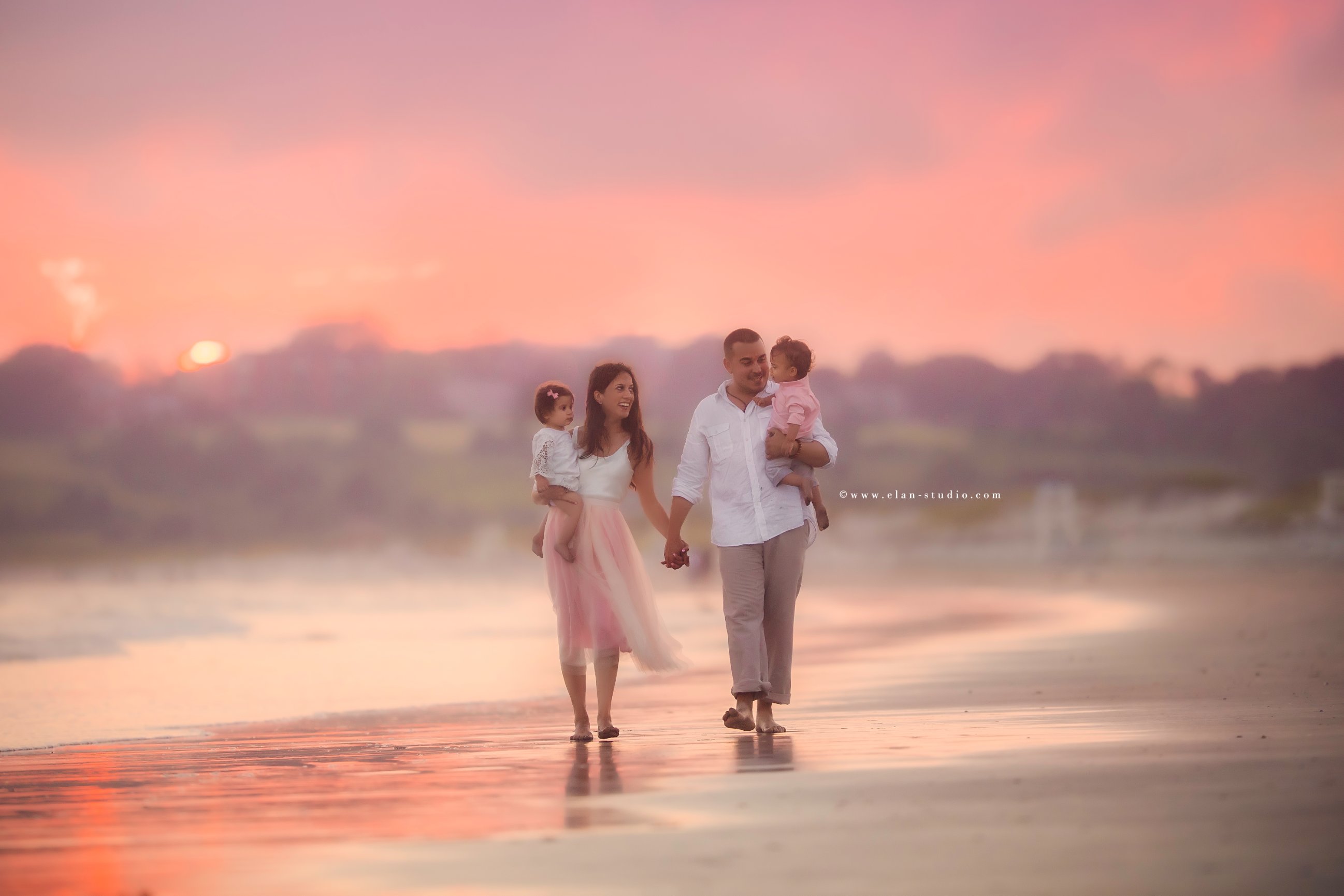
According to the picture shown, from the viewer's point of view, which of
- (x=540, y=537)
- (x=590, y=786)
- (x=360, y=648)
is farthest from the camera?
(x=360, y=648)

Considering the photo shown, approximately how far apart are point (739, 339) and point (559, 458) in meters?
1.07

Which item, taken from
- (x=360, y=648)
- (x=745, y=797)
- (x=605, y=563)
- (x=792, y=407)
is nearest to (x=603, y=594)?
(x=605, y=563)

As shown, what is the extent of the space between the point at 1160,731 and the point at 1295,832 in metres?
2.43

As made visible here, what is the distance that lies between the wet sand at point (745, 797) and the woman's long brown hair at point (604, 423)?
1420 mm

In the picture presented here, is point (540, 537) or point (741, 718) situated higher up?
point (540, 537)

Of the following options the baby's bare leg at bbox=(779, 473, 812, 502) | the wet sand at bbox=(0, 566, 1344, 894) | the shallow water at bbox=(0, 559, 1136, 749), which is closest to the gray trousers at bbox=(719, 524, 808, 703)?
the baby's bare leg at bbox=(779, 473, 812, 502)

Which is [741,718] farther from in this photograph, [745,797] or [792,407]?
[745,797]

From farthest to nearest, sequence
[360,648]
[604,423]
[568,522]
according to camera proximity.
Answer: [360,648] < [604,423] < [568,522]

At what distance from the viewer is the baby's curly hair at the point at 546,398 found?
25.7ft

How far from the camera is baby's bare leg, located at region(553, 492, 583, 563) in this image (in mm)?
7723

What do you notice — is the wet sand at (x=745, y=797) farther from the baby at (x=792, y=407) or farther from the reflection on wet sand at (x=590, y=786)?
the baby at (x=792, y=407)

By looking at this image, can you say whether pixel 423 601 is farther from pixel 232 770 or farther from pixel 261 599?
pixel 232 770

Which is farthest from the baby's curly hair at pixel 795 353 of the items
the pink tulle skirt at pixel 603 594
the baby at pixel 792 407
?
the pink tulle skirt at pixel 603 594

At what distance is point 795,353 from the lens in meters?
7.50
